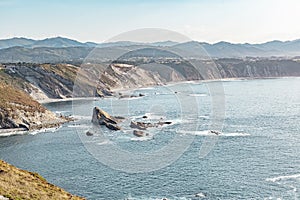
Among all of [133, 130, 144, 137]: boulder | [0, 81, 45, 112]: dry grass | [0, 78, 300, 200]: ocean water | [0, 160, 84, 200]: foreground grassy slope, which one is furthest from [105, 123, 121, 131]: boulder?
[0, 160, 84, 200]: foreground grassy slope

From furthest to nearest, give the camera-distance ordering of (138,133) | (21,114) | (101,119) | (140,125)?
(101,119), (21,114), (140,125), (138,133)

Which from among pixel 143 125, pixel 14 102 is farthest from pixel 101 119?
pixel 14 102

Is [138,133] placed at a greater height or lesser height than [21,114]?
lesser

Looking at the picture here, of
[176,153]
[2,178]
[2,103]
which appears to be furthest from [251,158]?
[2,103]

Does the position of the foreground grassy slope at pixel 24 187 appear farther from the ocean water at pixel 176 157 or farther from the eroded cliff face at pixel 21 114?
the eroded cliff face at pixel 21 114

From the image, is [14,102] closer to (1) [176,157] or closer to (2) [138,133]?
(2) [138,133]

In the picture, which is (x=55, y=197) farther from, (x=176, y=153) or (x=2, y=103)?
(x=2, y=103)

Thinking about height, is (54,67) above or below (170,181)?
above
